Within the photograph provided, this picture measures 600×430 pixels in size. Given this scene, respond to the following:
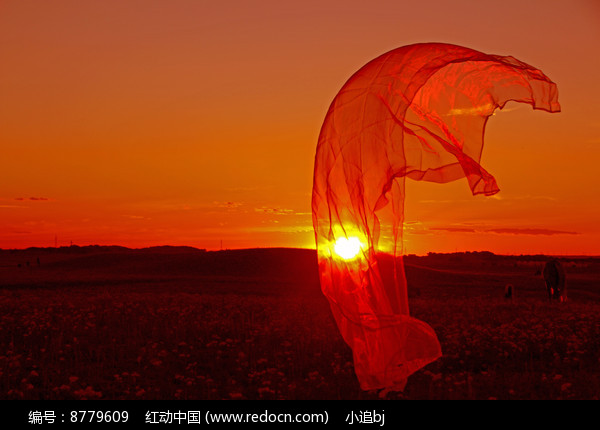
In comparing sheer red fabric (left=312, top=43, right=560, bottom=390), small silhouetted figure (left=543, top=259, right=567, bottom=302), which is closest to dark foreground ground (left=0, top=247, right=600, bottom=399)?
sheer red fabric (left=312, top=43, right=560, bottom=390)

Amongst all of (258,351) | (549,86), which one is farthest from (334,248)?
(258,351)

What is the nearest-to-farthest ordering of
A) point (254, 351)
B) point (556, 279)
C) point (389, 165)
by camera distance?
point (389, 165) → point (254, 351) → point (556, 279)

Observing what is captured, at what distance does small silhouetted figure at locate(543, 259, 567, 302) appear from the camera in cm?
3150

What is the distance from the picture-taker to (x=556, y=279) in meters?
31.7

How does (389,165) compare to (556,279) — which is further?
(556,279)

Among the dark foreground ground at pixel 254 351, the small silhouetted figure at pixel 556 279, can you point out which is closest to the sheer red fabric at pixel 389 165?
the dark foreground ground at pixel 254 351

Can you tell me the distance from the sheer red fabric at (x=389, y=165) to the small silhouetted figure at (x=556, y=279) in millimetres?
24355

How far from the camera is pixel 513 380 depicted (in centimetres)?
1248

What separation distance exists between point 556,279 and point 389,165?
2540 centimetres

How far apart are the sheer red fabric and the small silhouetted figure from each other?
24.4 metres

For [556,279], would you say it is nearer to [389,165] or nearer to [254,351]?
[254,351]

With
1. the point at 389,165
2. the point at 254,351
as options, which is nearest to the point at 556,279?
the point at 254,351

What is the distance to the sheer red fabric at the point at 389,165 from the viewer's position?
9047 mm

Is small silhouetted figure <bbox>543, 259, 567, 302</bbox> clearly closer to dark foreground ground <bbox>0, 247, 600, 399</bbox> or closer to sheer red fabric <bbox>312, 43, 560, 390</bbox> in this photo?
dark foreground ground <bbox>0, 247, 600, 399</bbox>
